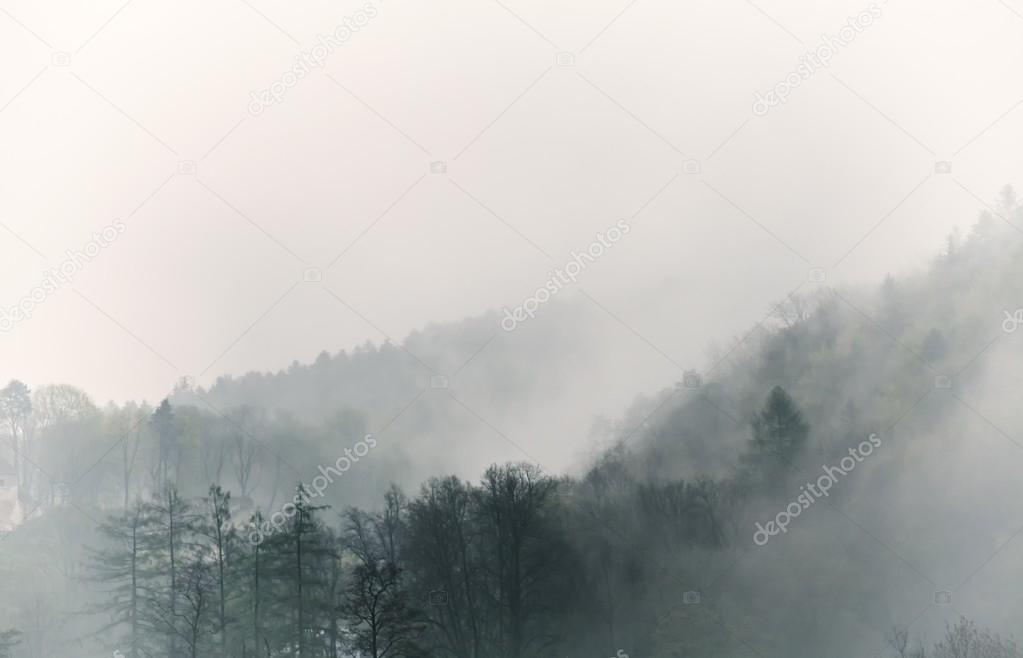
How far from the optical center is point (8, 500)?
8931 centimetres

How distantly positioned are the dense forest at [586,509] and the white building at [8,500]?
127cm

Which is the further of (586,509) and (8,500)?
(8,500)

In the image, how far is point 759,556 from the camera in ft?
217

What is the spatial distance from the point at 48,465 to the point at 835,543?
69010 millimetres

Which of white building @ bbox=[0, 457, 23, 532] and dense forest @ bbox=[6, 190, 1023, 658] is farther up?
white building @ bbox=[0, 457, 23, 532]

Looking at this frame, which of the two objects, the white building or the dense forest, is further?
the white building

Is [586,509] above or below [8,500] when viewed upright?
below

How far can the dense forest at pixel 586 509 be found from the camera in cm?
5934

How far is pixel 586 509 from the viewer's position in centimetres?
7112

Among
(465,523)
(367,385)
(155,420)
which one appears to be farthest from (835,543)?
(155,420)

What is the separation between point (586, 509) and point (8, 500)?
178 ft

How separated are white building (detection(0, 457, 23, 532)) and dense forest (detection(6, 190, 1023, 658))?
1.27 metres

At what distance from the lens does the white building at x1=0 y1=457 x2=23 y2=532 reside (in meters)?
86.9

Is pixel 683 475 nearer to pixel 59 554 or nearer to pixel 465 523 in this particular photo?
pixel 465 523
